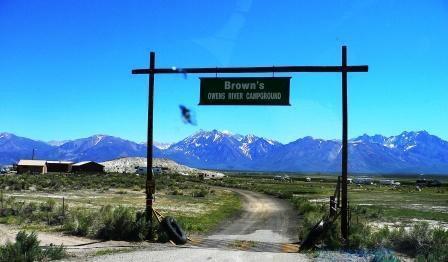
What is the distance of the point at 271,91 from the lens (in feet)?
54.8

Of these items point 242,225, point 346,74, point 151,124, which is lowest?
point 242,225

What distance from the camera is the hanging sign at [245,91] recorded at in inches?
657

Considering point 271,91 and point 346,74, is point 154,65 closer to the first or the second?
point 271,91

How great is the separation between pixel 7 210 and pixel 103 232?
10157mm

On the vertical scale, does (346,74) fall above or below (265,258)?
above

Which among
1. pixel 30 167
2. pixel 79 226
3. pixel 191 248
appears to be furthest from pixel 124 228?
pixel 30 167

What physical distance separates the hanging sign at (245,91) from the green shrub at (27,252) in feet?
21.5

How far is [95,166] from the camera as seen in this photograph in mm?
138625

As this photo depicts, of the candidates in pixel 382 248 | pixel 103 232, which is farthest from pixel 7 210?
pixel 382 248

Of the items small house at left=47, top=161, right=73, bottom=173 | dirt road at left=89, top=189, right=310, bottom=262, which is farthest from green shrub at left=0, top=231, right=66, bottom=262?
small house at left=47, top=161, right=73, bottom=173

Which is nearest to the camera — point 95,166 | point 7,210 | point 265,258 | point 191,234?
point 265,258

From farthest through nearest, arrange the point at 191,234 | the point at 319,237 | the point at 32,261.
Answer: the point at 191,234, the point at 319,237, the point at 32,261

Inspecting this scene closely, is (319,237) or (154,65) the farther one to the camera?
(154,65)

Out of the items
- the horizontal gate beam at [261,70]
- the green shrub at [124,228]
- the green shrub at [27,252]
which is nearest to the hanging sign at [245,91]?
the horizontal gate beam at [261,70]
